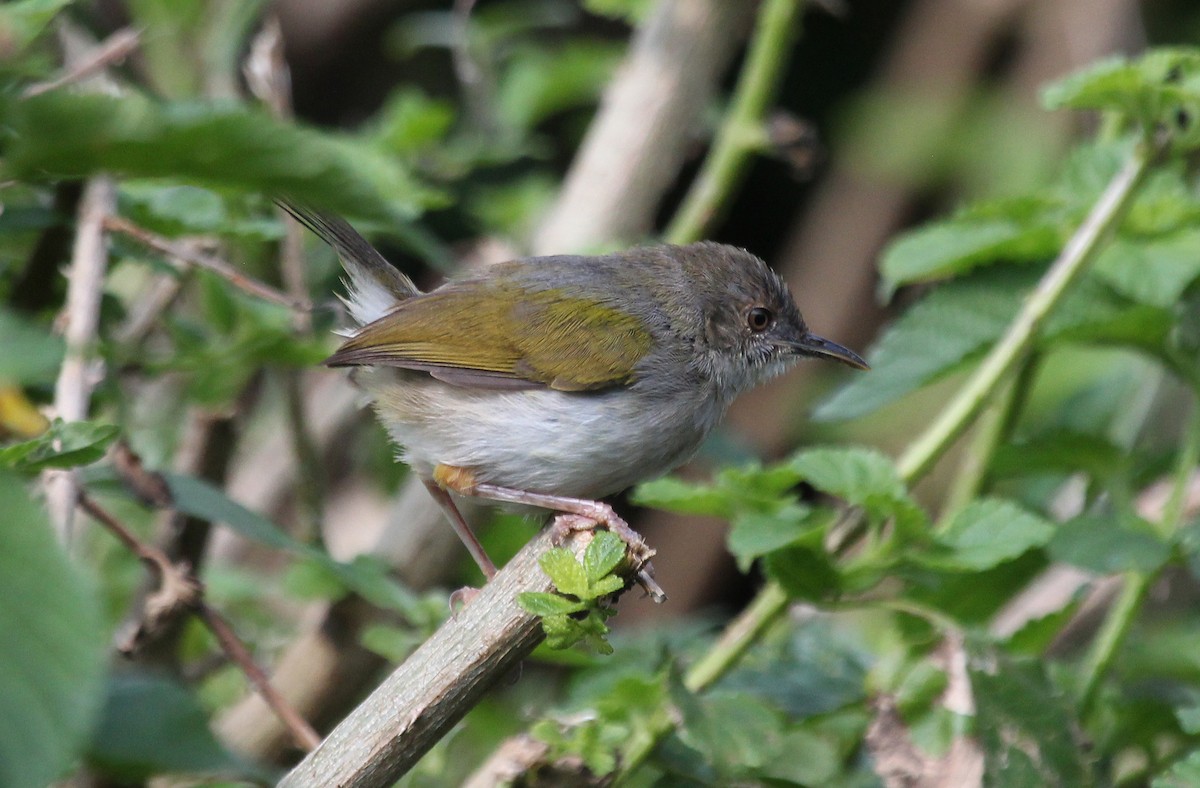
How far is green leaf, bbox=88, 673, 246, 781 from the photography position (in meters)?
1.97

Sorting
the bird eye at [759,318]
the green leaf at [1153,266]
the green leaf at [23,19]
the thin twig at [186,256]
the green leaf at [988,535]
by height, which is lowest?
the green leaf at [988,535]

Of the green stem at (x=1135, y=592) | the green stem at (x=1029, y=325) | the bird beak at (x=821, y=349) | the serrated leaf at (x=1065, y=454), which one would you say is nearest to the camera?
the green stem at (x=1135, y=592)

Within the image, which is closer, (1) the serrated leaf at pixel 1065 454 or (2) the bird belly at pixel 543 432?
(2) the bird belly at pixel 543 432

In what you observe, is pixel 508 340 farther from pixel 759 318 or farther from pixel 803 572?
pixel 803 572

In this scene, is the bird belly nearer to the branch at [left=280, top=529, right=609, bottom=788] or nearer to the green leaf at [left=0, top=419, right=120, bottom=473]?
the branch at [left=280, top=529, right=609, bottom=788]

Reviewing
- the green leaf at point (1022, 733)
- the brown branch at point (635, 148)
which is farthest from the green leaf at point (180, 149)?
the brown branch at point (635, 148)

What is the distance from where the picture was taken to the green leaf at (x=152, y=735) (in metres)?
1.97

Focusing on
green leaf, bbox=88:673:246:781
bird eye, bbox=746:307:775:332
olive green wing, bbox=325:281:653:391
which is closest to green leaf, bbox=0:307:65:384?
green leaf, bbox=88:673:246:781

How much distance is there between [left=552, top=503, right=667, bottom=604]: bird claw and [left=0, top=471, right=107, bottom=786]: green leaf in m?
1.17

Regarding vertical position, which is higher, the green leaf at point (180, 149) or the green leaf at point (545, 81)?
the green leaf at point (545, 81)

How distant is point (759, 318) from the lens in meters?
3.69

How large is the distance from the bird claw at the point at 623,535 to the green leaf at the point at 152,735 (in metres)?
0.70

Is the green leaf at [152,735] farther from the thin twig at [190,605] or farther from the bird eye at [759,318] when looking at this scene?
the bird eye at [759,318]

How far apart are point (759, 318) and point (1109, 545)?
4.16ft
